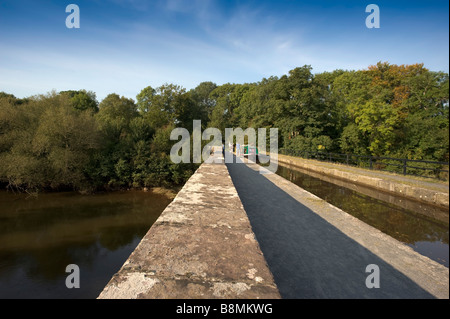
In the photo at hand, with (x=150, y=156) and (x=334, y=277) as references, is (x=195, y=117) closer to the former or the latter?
(x=150, y=156)

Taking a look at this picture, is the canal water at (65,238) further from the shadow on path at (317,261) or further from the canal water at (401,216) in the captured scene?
the canal water at (401,216)

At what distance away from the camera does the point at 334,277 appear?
259 centimetres

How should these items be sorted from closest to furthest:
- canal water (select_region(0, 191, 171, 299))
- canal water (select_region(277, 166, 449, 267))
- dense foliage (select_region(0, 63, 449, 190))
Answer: canal water (select_region(277, 166, 449, 267)), dense foliage (select_region(0, 63, 449, 190)), canal water (select_region(0, 191, 171, 299))

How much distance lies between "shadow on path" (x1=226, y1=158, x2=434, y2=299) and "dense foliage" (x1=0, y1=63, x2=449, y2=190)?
1617 mm

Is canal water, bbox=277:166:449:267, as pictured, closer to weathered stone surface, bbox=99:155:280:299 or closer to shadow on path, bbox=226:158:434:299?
shadow on path, bbox=226:158:434:299

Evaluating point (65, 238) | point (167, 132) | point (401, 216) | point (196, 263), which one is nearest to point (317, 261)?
point (401, 216)

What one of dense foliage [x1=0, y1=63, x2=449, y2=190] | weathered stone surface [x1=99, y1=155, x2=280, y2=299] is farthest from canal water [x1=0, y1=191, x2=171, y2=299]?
weathered stone surface [x1=99, y1=155, x2=280, y2=299]

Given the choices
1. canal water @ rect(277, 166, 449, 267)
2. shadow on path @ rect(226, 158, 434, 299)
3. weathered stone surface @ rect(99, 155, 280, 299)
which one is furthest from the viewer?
shadow on path @ rect(226, 158, 434, 299)

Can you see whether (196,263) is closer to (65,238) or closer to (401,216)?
(401,216)

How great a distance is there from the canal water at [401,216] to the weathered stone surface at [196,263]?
0.94 m

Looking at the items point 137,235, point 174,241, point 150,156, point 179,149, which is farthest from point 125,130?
point 174,241

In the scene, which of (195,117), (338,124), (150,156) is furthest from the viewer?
(195,117)

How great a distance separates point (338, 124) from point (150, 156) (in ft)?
76.4

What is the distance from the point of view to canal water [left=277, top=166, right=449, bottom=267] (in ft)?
3.50
